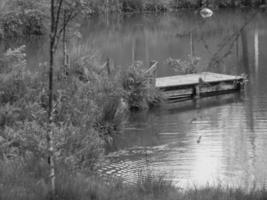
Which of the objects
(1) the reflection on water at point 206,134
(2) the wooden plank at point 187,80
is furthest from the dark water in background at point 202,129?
(2) the wooden plank at point 187,80

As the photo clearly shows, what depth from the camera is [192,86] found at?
23625mm

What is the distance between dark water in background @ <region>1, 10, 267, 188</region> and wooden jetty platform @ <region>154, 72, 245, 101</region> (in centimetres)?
54

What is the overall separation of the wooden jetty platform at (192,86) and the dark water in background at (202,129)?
542 mm

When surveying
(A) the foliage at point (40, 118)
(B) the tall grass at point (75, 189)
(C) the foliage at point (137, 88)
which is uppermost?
(C) the foliage at point (137, 88)

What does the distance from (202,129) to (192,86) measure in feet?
21.3

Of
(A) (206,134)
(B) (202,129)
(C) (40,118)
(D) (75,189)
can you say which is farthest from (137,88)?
(D) (75,189)

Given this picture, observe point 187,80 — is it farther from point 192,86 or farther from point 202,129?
point 202,129

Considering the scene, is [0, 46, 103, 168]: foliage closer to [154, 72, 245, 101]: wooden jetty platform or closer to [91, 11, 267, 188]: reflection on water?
[91, 11, 267, 188]: reflection on water

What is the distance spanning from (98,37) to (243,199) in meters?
35.3

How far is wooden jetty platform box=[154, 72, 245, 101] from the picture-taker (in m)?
23.1

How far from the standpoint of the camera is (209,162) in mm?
13500

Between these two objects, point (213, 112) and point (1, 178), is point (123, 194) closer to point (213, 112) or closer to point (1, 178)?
point (1, 178)

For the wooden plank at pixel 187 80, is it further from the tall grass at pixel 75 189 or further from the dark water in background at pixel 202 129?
the tall grass at pixel 75 189

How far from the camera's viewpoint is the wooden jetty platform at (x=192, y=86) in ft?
75.8
